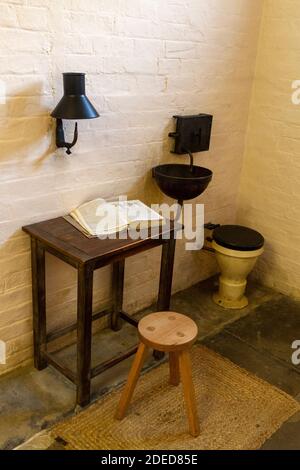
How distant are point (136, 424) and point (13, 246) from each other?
2.79 ft

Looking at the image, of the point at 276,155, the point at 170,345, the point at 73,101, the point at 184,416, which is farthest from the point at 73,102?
the point at 276,155

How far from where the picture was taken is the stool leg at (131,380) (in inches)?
64.2

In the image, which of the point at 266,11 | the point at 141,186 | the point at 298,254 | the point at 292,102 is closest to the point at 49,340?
the point at 141,186

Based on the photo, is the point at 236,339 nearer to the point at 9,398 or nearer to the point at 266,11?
the point at 9,398

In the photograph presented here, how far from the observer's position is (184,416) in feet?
5.73

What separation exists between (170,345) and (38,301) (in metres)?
0.62

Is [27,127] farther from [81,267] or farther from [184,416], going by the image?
[184,416]

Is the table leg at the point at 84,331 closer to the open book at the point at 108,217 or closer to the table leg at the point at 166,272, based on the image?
the open book at the point at 108,217

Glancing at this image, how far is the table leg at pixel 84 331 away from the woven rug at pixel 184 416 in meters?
0.09

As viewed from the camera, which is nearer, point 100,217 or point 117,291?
point 100,217

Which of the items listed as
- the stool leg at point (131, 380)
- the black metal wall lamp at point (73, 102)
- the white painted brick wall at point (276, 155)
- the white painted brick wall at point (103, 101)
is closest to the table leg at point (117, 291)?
the white painted brick wall at point (103, 101)

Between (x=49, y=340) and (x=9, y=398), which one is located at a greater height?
(x=49, y=340)

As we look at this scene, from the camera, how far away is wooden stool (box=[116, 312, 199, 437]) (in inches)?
62.3

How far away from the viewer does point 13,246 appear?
175 cm
